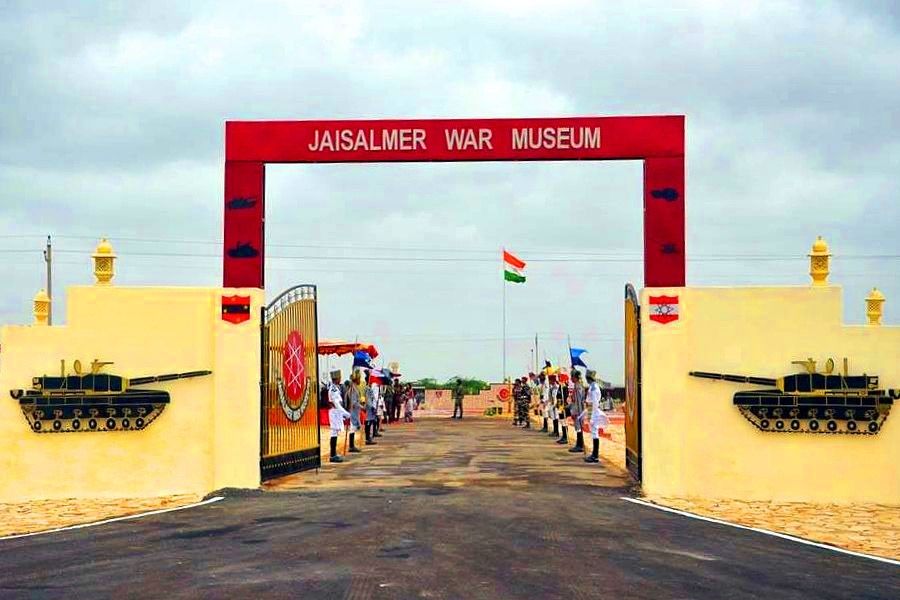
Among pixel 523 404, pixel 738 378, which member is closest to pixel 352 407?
pixel 738 378

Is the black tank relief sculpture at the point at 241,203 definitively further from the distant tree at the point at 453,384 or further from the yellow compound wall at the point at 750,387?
the distant tree at the point at 453,384

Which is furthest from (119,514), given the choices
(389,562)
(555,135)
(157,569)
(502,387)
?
(502,387)

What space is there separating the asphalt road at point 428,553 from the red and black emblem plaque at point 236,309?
275 cm

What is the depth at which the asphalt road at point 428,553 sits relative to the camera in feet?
27.5

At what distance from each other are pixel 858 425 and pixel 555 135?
658 centimetres

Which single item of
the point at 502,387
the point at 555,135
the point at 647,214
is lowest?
the point at 502,387

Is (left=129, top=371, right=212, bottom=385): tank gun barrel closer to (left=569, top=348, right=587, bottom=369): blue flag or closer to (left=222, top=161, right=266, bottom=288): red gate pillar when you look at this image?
(left=222, top=161, right=266, bottom=288): red gate pillar

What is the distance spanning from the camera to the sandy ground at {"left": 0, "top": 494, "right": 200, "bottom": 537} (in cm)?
1304

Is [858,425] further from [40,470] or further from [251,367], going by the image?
[40,470]

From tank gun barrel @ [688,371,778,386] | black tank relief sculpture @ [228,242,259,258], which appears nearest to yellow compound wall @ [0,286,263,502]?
black tank relief sculpture @ [228,242,259,258]

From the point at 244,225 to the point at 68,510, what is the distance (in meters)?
5.22

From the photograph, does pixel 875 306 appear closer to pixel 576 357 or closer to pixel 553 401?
pixel 576 357

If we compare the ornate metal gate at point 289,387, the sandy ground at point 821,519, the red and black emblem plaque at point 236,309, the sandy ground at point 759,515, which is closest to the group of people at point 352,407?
the ornate metal gate at point 289,387

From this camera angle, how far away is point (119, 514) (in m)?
13.9
